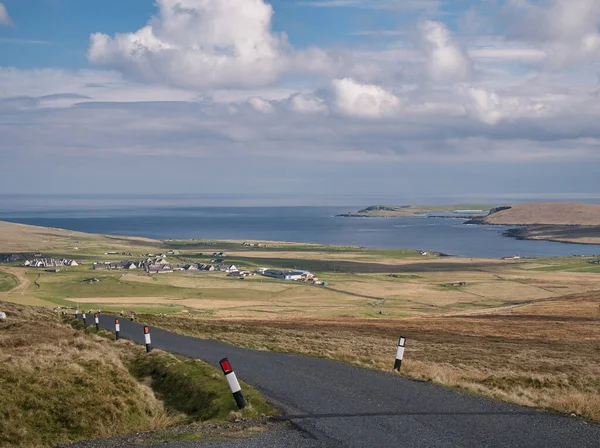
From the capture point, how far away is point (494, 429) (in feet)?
29.6

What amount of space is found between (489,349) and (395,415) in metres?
18.5

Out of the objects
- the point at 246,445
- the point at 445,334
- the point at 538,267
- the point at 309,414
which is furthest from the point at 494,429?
the point at 538,267

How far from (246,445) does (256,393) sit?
11.4 feet

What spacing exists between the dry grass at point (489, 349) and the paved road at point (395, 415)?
1.07 metres

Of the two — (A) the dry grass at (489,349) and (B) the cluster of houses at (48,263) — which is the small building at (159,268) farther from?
(A) the dry grass at (489,349)

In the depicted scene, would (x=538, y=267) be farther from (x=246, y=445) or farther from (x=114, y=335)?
(x=246, y=445)

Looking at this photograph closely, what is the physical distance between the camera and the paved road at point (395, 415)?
844 cm

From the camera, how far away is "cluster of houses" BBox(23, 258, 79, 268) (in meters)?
116

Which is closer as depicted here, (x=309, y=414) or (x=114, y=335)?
(x=309, y=414)

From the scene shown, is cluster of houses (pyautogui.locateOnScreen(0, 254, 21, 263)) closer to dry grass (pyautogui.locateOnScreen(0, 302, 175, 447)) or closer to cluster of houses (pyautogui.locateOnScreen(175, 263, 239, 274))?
cluster of houses (pyautogui.locateOnScreen(175, 263, 239, 274))

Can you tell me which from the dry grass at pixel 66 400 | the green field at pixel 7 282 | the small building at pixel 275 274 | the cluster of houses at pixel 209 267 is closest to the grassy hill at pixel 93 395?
the dry grass at pixel 66 400

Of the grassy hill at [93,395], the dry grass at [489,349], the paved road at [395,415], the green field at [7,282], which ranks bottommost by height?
the green field at [7,282]

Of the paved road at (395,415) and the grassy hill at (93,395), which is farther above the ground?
the paved road at (395,415)

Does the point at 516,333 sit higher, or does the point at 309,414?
the point at 309,414
